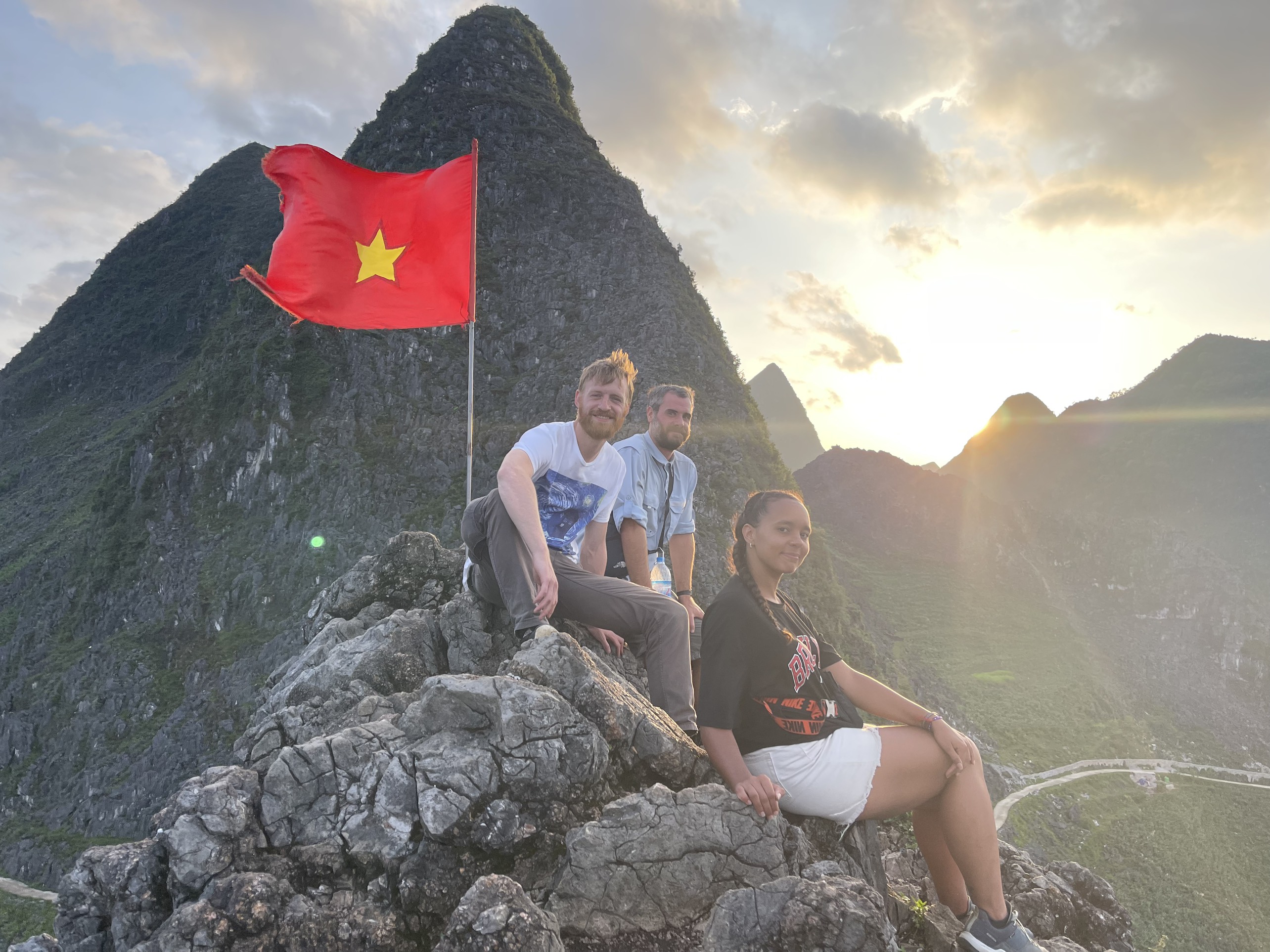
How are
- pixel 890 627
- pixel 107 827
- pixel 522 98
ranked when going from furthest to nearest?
pixel 522 98
pixel 890 627
pixel 107 827

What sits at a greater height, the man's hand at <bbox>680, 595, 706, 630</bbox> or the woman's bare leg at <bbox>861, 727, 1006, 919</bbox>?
the man's hand at <bbox>680, 595, 706, 630</bbox>

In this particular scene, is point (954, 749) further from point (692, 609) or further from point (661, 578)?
point (661, 578)

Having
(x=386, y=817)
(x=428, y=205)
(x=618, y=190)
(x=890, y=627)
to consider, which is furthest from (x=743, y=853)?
(x=618, y=190)

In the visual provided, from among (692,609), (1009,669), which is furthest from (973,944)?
(1009,669)

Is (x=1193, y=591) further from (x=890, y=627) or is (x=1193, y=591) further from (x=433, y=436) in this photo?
(x=433, y=436)

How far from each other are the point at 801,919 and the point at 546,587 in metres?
2.51

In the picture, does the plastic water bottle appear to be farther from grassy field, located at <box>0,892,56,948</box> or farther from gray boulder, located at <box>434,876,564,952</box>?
grassy field, located at <box>0,892,56,948</box>

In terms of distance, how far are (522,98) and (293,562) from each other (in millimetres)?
47046

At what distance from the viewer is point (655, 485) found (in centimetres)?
725

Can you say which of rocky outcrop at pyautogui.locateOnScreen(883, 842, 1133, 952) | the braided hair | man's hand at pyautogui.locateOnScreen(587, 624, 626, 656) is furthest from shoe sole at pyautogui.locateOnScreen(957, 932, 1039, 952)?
man's hand at pyautogui.locateOnScreen(587, 624, 626, 656)

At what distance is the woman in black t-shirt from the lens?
3664 mm

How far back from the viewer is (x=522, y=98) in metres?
62.1

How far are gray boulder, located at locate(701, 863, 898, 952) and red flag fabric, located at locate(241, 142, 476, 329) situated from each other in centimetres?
741

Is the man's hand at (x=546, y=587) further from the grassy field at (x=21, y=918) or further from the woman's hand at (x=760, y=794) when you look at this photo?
the grassy field at (x=21, y=918)
